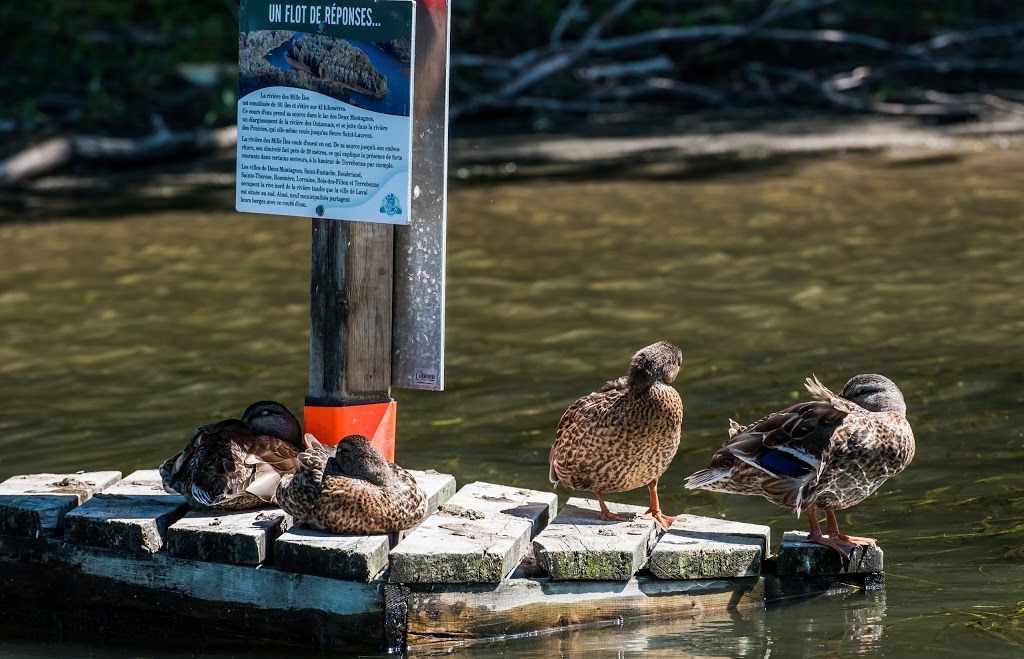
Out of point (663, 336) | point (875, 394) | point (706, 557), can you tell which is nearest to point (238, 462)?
point (706, 557)

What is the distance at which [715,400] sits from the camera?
864 cm

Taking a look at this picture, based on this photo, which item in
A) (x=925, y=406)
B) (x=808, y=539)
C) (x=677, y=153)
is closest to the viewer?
(x=808, y=539)

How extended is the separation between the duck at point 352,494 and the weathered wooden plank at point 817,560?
1.43 metres

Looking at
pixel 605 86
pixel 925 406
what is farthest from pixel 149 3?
pixel 925 406

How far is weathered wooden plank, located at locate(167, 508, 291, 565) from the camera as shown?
5578 millimetres

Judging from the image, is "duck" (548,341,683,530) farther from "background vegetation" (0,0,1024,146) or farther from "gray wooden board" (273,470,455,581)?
"background vegetation" (0,0,1024,146)

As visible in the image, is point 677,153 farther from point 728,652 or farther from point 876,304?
point 728,652

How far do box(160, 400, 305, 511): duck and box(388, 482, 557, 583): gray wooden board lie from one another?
70cm

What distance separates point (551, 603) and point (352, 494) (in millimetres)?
854

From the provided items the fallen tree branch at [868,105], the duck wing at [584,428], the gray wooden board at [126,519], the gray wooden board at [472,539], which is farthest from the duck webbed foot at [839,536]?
the fallen tree branch at [868,105]

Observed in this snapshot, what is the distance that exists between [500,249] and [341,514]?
7.56 metres

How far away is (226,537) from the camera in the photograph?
559 centimetres

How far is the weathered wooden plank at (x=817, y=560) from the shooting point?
571 centimetres

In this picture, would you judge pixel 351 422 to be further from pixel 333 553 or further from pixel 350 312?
pixel 333 553
